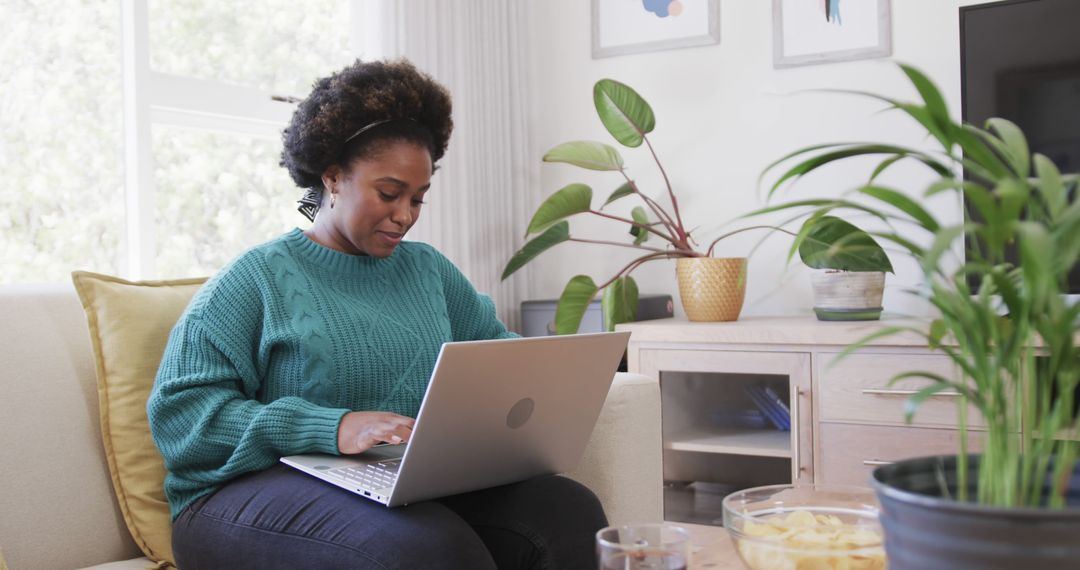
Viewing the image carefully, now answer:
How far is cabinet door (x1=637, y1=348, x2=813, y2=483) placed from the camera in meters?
2.51

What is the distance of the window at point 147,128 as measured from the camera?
6.70 ft

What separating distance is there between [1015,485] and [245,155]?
2.23 m

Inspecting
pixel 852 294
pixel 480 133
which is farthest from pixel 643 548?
pixel 480 133

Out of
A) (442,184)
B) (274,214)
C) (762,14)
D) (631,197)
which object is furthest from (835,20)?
(274,214)

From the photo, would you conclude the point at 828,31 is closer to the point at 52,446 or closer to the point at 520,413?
the point at 520,413

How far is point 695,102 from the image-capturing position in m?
3.08

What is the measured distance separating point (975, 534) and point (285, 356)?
→ 1114 millimetres

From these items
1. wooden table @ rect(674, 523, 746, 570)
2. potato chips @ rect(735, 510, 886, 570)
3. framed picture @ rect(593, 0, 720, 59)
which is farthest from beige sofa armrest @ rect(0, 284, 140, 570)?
framed picture @ rect(593, 0, 720, 59)

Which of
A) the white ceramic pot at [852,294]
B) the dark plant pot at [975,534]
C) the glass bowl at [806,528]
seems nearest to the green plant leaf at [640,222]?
the white ceramic pot at [852,294]

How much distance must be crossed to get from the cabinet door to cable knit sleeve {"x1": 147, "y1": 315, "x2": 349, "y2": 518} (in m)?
1.43

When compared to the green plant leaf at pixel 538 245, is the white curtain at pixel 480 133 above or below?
above

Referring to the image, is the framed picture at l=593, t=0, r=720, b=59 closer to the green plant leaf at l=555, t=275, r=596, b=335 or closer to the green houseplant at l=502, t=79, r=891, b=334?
the green houseplant at l=502, t=79, r=891, b=334

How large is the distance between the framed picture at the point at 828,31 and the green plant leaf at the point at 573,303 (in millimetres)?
912

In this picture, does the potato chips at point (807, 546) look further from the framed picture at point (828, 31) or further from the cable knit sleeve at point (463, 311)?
the framed picture at point (828, 31)
